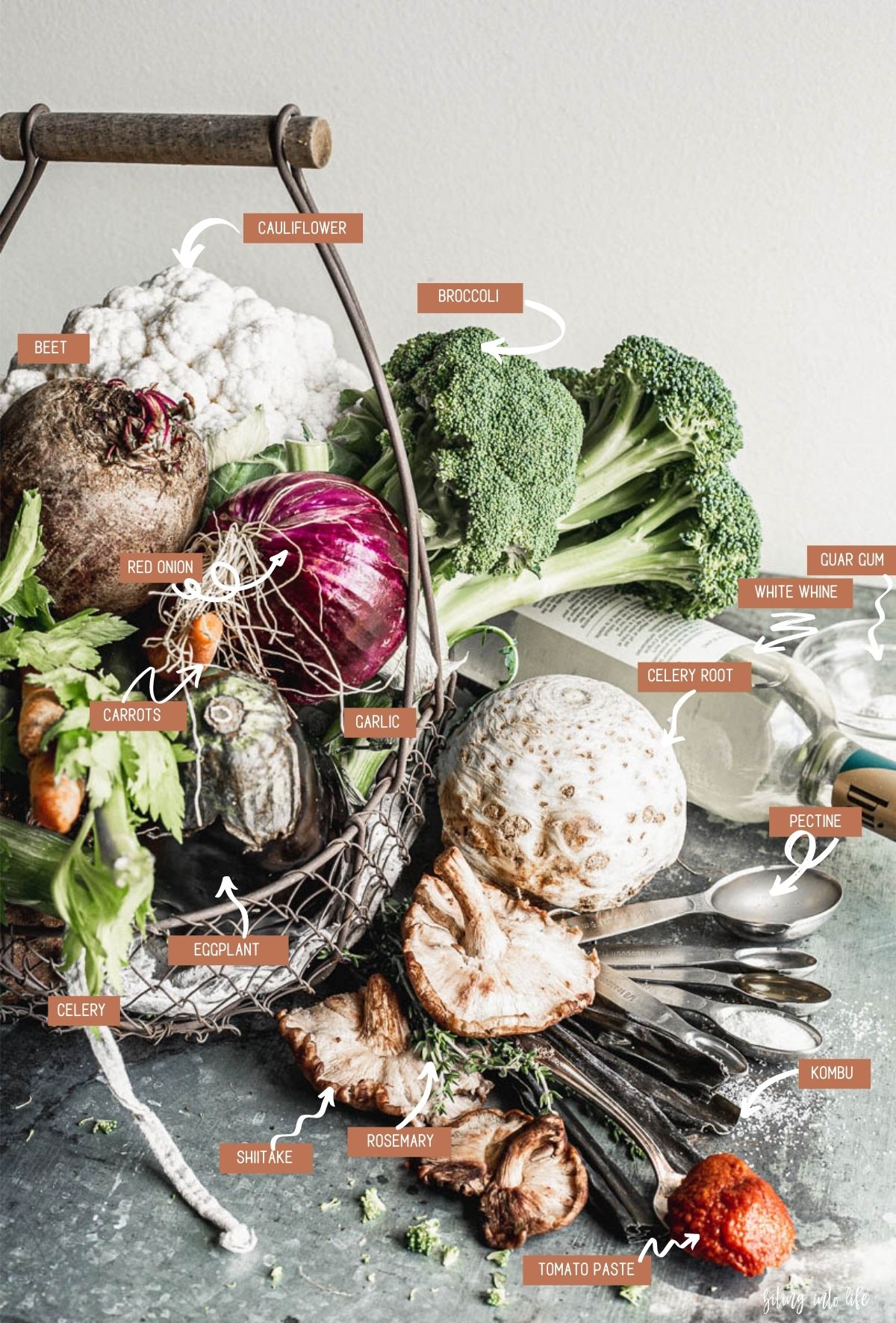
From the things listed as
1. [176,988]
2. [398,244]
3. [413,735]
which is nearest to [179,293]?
[398,244]

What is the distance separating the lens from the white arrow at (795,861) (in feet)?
3.60

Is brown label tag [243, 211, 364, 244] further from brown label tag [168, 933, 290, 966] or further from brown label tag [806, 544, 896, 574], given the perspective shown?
brown label tag [806, 544, 896, 574]

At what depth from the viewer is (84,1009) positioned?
810mm

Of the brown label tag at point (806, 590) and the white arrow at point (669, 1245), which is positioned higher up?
the brown label tag at point (806, 590)

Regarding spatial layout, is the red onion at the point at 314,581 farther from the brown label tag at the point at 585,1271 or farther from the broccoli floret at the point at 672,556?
the brown label tag at the point at 585,1271

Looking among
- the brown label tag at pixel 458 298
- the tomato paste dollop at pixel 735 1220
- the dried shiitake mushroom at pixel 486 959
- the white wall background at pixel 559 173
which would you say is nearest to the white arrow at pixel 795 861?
the dried shiitake mushroom at pixel 486 959

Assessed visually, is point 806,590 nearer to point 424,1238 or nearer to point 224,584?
point 224,584

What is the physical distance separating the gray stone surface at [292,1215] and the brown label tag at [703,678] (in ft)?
1.08

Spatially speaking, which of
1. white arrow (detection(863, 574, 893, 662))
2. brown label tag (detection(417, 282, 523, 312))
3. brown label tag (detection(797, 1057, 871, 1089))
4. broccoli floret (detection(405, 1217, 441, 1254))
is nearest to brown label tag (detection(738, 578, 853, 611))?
white arrow (detection(863, 574, 893, 662))

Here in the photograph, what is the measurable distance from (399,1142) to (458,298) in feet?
2.35

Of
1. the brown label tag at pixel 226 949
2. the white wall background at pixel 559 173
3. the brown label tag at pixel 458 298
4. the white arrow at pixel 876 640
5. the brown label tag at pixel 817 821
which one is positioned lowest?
the brown label tag at pixel 226 949

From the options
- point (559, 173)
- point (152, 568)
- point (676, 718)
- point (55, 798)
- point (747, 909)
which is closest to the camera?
point (55, 798)

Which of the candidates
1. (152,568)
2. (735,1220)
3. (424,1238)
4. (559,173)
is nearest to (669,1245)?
(735,1220)

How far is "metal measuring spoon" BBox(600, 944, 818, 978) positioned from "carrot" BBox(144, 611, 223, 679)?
0.41m
